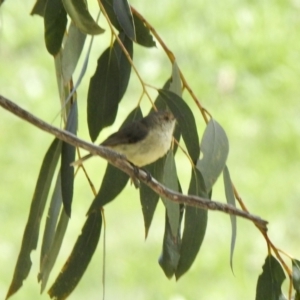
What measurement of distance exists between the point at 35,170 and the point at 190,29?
974 mm

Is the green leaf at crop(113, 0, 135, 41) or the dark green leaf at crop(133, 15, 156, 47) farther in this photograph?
the dark green leaf at crop(133, 15, 156, 47)

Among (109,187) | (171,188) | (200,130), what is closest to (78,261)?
(109,187)

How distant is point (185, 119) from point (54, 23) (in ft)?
1.23

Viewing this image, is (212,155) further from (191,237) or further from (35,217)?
(35,217)

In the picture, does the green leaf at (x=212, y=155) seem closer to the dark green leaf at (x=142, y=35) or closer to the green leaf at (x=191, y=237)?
the green leaf at (x=191, y=237)

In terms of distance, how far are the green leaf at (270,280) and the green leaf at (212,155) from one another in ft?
0.70

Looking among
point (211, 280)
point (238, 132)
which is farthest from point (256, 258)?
point (238, 132)

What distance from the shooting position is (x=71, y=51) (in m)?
1.70

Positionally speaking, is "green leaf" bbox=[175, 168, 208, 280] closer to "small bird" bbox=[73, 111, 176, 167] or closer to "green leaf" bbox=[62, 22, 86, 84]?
"small bird" bbox=[73, 111, 176, 167]

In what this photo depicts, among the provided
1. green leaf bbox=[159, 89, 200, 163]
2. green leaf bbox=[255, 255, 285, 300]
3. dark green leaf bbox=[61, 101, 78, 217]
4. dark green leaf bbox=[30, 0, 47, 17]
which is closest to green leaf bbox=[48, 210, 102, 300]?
dark green leaf bbox=[61, 101, 78, 217]

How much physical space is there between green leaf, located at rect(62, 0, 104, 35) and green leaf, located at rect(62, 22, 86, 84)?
228 mm

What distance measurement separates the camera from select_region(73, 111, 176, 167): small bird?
1809 millimetres

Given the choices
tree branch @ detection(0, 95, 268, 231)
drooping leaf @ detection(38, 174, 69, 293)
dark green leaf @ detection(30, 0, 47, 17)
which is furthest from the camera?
dark green leaf @ detection(30, 0, 47, 17)

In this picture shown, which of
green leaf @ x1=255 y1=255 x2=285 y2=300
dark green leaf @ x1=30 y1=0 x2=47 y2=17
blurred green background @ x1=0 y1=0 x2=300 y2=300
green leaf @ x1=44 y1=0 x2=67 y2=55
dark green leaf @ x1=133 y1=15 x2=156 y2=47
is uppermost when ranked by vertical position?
blurred green background @ x1=0 y1=0 x2=300 y2=300
